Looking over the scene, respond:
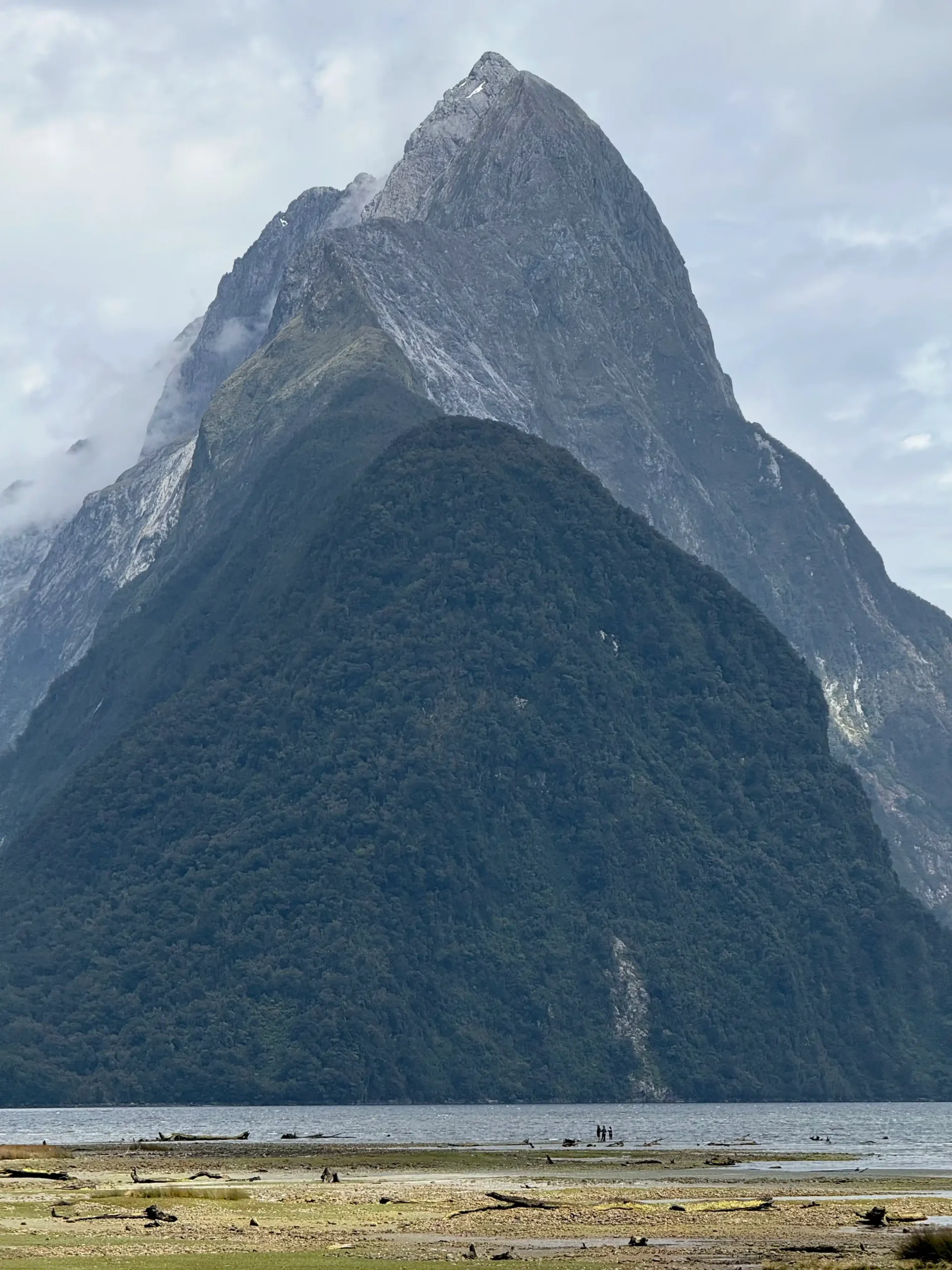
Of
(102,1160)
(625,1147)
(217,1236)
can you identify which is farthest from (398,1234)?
(625,1147)

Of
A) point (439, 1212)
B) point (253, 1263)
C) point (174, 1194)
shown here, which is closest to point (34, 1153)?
point (174, 1194)

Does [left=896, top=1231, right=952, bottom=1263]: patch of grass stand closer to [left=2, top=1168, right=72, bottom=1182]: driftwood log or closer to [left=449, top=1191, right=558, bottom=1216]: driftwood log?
[left=449, top=1191, right=558, bottom=1216]: driftwood log

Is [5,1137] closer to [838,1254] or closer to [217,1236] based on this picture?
[217,1236]

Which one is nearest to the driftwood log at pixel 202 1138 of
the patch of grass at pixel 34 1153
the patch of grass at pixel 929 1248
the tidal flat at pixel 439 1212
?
the patch of grass at pixel 34 1153

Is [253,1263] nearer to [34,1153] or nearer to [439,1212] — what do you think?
[439,1212]

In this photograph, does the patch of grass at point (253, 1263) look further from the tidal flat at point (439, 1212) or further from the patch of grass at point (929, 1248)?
the patch of grass at point (929, 1248)
